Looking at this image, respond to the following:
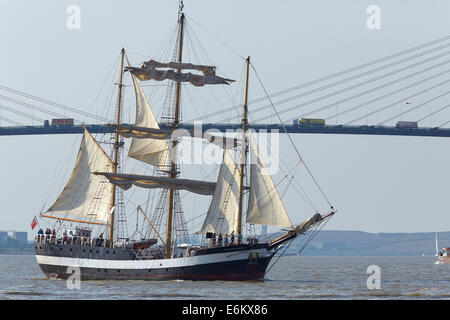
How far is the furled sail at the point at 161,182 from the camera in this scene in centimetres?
4372

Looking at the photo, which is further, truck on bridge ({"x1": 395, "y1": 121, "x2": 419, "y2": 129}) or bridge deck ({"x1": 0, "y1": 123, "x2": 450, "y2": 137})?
truck on bridge ({"x1": 395, "y1": 121, "x2": 419, "y2": 129})

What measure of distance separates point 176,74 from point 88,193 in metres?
8.67

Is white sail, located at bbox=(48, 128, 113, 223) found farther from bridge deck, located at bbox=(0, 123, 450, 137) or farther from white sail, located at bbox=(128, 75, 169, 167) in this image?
bridge deck, located at bbox=(0, 123, 450, 137)

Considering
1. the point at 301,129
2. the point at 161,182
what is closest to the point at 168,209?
the point at 161,182

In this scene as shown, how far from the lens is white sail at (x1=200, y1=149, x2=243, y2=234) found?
1599 inches

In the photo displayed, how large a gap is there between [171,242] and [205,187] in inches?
132

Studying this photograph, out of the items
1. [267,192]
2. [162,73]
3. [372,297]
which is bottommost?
[372,297]

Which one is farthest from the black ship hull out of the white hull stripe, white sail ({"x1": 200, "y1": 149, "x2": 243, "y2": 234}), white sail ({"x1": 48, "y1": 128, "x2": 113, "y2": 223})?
white sail ({"x1": 48, "y1": 128, "x2": 113, "y2": 223})

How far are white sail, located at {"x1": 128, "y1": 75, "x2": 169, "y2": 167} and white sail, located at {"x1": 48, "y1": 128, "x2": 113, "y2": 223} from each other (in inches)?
110

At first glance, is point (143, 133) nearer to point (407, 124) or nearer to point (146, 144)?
point (146, 144)

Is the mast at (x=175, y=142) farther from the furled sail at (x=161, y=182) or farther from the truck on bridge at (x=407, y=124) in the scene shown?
the truck on bridge at (x=407, y=124)
